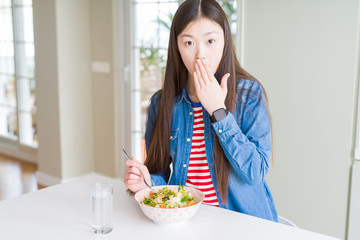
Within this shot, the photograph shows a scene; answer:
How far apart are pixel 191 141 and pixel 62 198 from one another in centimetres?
49

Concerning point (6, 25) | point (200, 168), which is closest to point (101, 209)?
point (200, 168)

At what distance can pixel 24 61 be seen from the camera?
14.6 feet

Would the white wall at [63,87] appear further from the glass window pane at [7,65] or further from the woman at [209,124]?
the woman at [209,124]

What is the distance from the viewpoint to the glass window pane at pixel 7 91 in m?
4.88

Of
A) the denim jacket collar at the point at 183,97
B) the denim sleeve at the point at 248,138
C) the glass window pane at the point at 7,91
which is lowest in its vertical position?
the glass window pane at the point at 7,91

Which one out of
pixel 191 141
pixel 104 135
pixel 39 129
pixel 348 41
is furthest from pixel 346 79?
pixel 39 129

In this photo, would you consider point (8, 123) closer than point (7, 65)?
No

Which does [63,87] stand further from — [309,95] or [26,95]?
[309,95]

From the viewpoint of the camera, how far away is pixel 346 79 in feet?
7.88

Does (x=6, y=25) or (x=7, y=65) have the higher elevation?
(x=6, y=25)

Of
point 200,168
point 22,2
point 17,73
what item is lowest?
point 200,168

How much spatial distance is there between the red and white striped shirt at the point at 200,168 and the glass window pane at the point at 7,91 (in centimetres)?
387

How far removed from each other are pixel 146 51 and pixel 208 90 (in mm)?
2254

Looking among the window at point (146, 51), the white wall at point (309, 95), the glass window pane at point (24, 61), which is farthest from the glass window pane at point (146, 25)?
the glass window pane at point (24, 61)
